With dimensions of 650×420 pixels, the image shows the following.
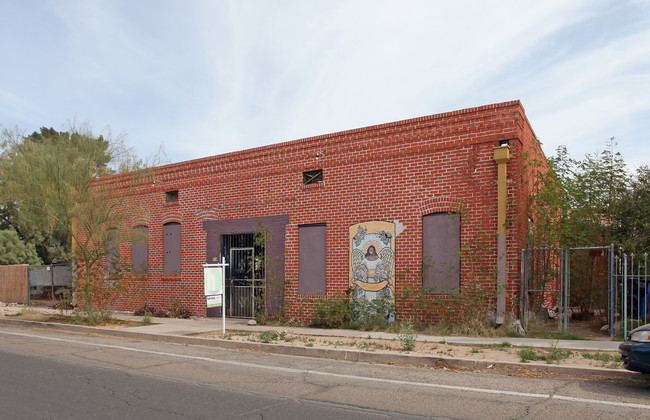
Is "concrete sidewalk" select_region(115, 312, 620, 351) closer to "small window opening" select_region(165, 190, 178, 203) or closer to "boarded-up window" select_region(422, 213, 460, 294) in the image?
"boarded-up window" select_region(422, 213, 460, 294)

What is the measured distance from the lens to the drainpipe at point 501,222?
40.2 ft

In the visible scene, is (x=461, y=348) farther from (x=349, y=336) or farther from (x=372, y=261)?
(x=372, y=261)

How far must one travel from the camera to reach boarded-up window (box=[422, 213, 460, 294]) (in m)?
13.0

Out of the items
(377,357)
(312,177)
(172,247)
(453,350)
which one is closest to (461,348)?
(453,350)

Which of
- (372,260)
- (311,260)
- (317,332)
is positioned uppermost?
(372,260)

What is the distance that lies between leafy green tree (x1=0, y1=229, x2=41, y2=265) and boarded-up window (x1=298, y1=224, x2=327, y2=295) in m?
25.0

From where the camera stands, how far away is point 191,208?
18.6m

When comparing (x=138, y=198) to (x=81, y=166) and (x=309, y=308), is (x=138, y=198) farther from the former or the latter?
(x=309, y=308)

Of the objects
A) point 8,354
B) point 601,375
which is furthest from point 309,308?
point 601,375

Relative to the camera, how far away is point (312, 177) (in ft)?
52.0

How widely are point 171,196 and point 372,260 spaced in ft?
29.3

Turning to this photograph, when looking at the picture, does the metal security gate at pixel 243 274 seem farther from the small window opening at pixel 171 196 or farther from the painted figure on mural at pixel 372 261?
the painted figure on mural at pixel 372 261

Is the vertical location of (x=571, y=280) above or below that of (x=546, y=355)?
above

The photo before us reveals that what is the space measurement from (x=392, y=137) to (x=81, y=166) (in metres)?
9.81
